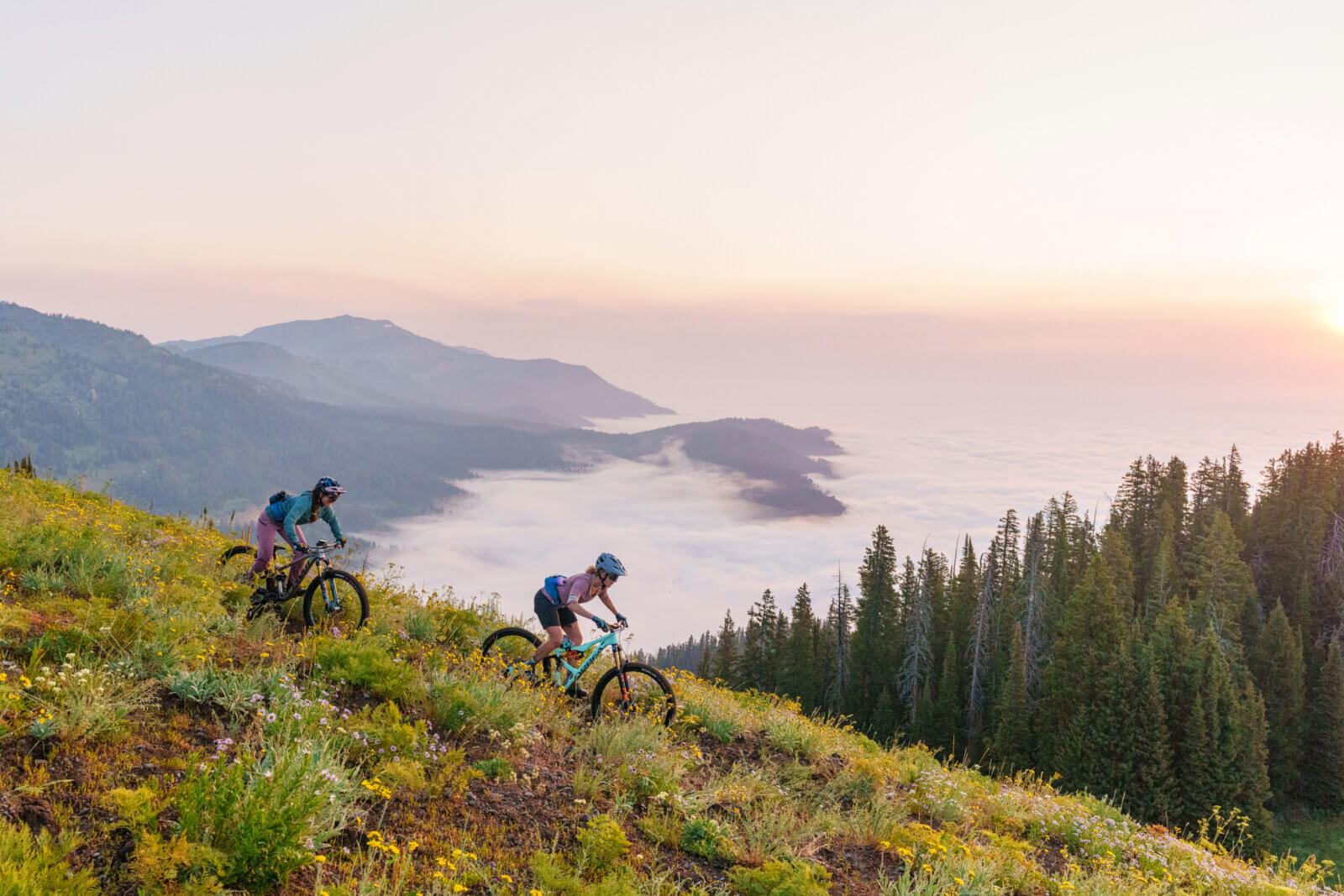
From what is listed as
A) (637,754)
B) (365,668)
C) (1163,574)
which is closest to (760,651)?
(1163,574)

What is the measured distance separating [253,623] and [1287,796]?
69948 mm

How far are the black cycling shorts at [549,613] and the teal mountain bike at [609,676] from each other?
39 cm

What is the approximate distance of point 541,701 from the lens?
888cm

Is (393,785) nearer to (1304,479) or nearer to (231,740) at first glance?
(231,740)

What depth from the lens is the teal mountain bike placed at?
931cm

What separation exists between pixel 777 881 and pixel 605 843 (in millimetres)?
1617

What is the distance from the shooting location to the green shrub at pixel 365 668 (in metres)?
8.09

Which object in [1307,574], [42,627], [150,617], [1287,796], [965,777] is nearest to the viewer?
[42,627]

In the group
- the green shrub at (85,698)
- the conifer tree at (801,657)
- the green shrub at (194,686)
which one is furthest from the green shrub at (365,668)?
the conifer tree at (801,657)

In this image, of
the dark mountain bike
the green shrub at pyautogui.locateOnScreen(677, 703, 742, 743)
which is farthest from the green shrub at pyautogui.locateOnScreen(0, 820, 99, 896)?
the green shrub at pyautogui.locateOnScreen(677, 703, 742, 743)

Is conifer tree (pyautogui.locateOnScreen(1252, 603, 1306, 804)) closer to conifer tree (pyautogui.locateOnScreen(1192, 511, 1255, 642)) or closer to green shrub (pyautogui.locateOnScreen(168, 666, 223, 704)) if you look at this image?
conifer tree (pyautogui.locateOnScreen(1192, 511, 1255, 642))

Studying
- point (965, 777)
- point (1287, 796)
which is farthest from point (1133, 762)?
point (965, 777)

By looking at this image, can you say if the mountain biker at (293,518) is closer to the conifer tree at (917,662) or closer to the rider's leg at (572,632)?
the rider's leg at (572,632)

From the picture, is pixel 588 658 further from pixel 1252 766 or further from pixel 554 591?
pixel 1252 766
